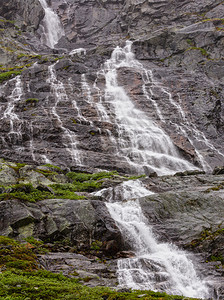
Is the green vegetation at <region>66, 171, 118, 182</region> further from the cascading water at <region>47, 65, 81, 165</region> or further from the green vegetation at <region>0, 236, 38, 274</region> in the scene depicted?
the green vegetation at <region>0, 236, 38, 274</region>

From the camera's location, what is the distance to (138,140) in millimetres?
30953

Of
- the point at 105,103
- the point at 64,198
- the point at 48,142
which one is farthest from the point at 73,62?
the point at 64,198

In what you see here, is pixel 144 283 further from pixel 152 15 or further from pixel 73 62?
pixel 152 15

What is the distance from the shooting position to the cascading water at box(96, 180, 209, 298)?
32.9 feet

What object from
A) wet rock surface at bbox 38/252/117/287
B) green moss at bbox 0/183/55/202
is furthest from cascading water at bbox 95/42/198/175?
wet rock surface at bbox 38/252/117/287

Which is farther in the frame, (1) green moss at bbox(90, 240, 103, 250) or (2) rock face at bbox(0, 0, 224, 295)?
(2) rock face at bbox(0, 0, 224, 295)

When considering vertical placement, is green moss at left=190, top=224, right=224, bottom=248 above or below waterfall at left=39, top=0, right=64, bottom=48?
below

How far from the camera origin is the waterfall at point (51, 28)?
244 feet

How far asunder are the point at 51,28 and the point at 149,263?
79.1 metres

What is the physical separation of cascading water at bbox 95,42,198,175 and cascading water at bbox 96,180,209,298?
1132 cm

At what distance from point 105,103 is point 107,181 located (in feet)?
63.5

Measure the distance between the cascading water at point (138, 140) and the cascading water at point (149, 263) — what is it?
11322 mm

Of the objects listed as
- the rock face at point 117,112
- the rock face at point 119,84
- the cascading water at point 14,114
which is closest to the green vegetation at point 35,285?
the rock face at point 117,112

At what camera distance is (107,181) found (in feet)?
68.0
